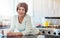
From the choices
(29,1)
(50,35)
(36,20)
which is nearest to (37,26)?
(36,20)

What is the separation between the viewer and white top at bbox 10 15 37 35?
0.92 metres

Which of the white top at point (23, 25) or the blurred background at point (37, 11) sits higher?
the blurred background at point (37, 11)

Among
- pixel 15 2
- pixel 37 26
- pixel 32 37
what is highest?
pixel 15 2

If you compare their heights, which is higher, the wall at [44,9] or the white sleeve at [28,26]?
the wall at [44,9]

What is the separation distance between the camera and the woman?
3.00 ft

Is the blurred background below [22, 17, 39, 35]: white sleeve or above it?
above

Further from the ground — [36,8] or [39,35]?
[36,8]

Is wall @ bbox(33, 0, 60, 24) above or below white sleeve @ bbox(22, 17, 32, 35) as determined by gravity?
above

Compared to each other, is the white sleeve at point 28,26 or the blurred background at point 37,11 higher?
the blurred background at point 37,11

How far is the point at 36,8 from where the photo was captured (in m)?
0.91

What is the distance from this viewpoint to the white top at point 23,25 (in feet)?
3.01

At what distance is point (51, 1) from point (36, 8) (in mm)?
173

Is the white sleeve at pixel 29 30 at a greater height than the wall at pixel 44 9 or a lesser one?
lesser

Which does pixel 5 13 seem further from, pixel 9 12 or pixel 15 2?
pixel 15 2
